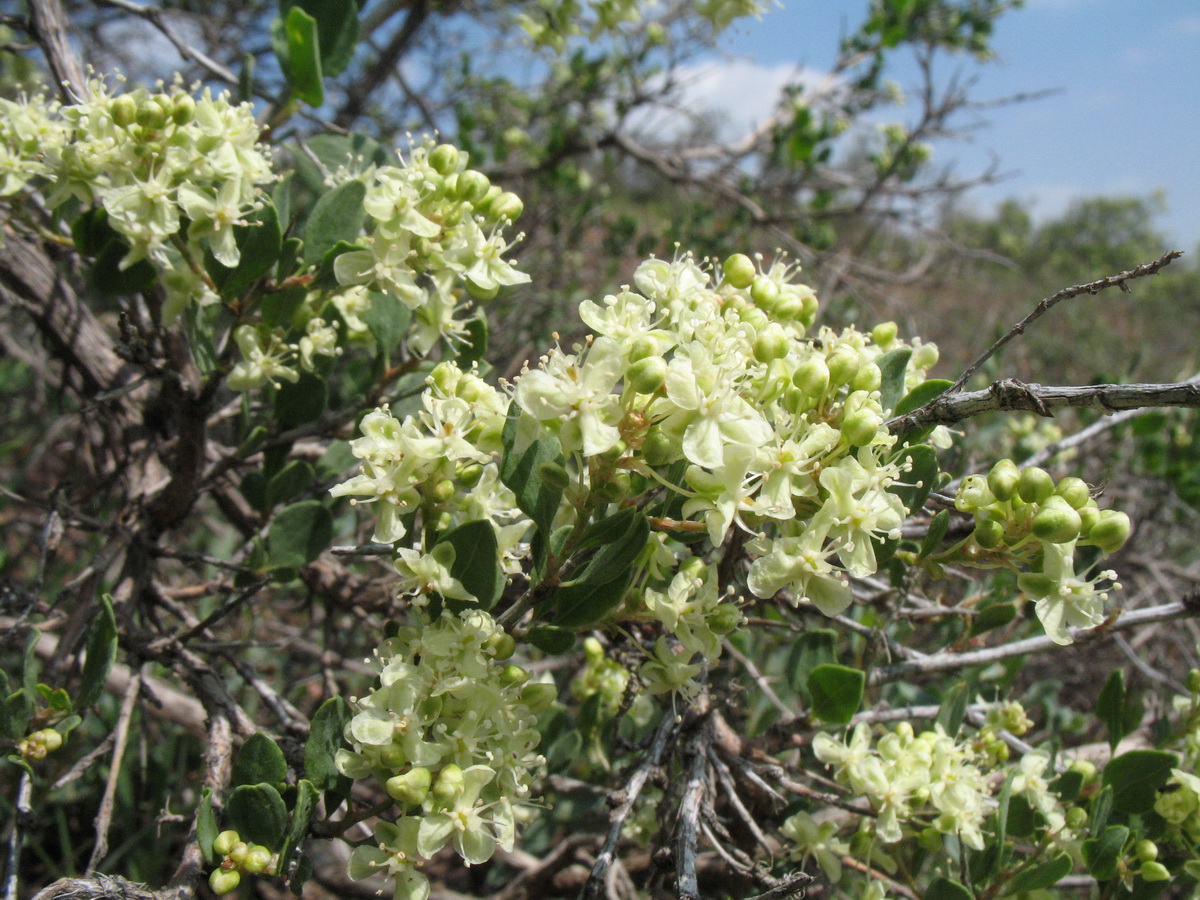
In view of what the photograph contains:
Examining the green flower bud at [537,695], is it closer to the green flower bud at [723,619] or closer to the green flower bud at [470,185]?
the green flower bud at [723,619]

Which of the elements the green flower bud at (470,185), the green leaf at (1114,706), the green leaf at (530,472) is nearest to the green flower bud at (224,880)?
the green leaf at (530,472)

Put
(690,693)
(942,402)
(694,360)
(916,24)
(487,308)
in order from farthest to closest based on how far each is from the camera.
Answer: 1. (916,24)
2. (487,308)
3. (690,693)
4. (942,402)
5. (694,360)

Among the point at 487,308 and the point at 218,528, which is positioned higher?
the point at 487,308

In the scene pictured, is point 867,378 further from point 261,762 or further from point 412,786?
point 261,762

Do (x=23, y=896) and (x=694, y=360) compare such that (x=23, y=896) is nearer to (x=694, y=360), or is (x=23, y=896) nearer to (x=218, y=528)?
(x=218, y=528)

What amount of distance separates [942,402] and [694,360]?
17.3 inches

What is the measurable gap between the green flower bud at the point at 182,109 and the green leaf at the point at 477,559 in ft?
3.23

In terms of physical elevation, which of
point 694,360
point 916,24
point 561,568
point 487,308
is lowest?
point 561,568

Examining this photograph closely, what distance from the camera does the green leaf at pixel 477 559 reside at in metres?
1.25

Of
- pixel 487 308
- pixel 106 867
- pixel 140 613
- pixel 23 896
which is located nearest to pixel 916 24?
pixel 487 308

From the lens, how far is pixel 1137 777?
178 centimetres

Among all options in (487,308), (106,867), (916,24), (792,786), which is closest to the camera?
(792,786)

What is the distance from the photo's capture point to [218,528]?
3.80 m

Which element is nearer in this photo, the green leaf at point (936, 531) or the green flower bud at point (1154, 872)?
the green leaf at point (936, 531)
